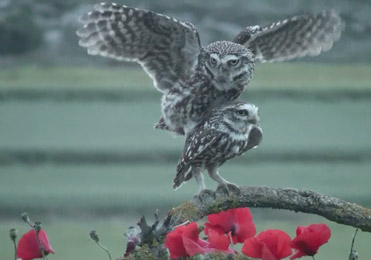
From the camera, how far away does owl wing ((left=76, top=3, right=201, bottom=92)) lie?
1.52m

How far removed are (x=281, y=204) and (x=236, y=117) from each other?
0.39 meters

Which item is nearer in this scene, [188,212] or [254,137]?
[188,212]

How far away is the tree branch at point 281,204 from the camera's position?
0.93 metres

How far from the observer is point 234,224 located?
905 millimetres

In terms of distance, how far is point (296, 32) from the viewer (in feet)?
5.42

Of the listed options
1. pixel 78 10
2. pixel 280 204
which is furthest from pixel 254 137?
pixel 78 10

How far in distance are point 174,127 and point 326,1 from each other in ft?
16.7

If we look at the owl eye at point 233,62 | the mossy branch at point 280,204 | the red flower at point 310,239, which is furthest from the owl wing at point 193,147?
the red flower at point 310,239

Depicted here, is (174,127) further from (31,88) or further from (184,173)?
(31,88)

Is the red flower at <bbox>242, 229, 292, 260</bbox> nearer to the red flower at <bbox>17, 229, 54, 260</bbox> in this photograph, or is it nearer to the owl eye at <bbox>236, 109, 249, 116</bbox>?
the red flower at <bbox>17, 229, 54, 260</bbox>

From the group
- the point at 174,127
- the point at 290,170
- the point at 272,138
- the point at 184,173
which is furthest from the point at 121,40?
the point at 272,138

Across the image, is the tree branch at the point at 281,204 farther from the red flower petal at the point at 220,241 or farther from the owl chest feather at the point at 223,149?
A: the owl chest feather at the point at 223,149

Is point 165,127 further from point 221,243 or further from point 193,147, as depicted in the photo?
point 221,243

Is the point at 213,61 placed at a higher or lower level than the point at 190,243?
higher
